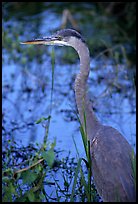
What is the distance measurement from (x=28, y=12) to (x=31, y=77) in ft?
12.8

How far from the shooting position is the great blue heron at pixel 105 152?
3.32 m

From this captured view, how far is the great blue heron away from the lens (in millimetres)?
3318

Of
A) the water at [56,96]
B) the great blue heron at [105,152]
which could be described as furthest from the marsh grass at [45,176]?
the water at [56,96]

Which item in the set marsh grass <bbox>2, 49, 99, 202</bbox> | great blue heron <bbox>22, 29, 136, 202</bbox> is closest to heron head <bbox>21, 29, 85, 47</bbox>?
great blue heron <bbox>22, 29, 136, 202</bbox>

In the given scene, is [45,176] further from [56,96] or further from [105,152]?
[56,96]

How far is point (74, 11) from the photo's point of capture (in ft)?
A: 34.2

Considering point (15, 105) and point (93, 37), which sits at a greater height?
point (93, 37)

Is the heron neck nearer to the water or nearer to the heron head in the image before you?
the heron head

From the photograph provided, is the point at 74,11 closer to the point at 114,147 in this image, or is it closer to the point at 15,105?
the point at 15,105

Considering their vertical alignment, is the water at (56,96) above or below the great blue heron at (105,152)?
above

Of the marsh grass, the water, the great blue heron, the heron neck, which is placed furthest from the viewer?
the water

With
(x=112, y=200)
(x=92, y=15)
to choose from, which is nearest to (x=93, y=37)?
(x=92, y=15)

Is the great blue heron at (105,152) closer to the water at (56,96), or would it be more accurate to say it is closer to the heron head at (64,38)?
the heron head at (64,38)

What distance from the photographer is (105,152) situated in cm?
348
